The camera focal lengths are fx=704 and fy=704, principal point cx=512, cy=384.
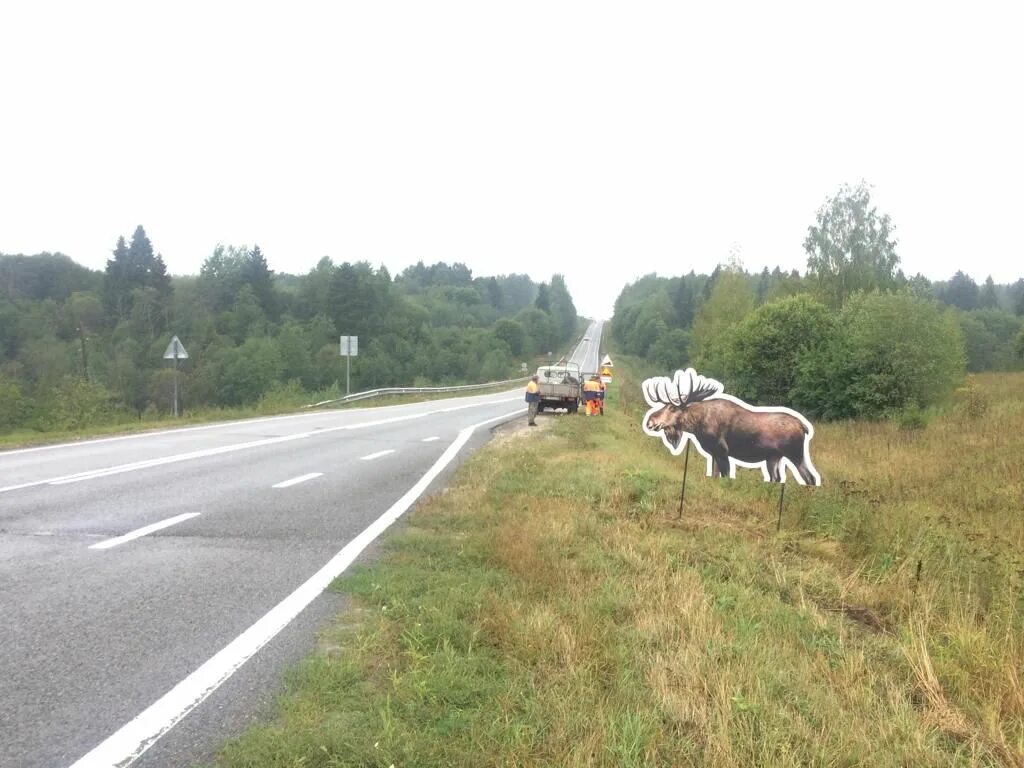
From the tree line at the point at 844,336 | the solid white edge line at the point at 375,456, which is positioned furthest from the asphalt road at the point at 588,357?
the solid white edge line at the point at 375,456

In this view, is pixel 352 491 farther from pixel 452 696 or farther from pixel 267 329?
pixel 267 329

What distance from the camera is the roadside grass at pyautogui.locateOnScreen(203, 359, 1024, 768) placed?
310cm

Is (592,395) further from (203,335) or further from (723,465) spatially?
(203,335)

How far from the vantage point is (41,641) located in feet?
14.1

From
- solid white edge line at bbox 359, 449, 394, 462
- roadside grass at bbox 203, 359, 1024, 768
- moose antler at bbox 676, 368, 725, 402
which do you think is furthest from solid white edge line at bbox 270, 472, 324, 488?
moose antler at bbox 676, 368, 725, 402

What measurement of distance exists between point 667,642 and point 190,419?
2077cm

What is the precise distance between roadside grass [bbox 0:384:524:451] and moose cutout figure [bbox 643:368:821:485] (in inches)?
530

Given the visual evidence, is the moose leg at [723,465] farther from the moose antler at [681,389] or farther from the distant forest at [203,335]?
the distant forest at [203,335]

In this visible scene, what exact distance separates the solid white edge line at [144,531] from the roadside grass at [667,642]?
99.4 inches

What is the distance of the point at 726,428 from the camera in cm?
793

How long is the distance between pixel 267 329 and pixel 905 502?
250ft

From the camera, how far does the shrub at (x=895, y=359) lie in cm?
2603

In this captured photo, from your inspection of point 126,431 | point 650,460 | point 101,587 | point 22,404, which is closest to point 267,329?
point 22,404

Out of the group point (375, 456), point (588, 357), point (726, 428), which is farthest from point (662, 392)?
point (588, 357)
